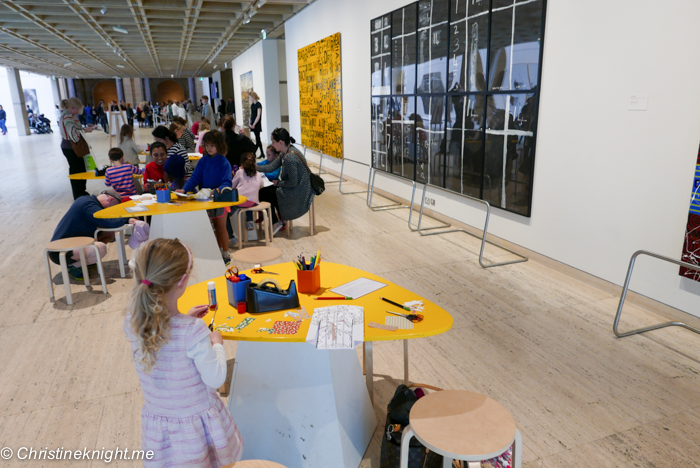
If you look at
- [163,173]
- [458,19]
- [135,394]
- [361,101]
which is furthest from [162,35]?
[135,394]

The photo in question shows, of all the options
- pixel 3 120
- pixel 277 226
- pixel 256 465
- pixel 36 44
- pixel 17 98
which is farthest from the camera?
pixel 3 120

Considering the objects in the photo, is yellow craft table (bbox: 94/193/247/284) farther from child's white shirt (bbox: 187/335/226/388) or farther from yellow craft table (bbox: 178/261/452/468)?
child's white shirt (bbox: 187/335/226/388)

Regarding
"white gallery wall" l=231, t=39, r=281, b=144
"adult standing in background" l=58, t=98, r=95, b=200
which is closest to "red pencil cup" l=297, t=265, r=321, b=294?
"adult standing in background" l=58, t=98, r=95, b=200

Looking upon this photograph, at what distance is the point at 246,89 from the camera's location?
1888 cm

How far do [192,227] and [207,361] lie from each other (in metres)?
3.07

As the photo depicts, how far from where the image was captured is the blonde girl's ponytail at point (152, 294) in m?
1.51

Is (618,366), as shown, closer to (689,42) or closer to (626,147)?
(626,147)

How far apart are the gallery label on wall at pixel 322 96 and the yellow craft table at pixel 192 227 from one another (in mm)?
5565

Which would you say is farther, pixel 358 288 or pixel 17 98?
pixel 17 98

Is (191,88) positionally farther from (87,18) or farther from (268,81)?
(87,18)

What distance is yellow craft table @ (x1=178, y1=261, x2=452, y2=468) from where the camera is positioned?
1979 millimetres

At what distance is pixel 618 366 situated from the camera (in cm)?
301

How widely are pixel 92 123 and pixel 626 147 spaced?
3484 cm

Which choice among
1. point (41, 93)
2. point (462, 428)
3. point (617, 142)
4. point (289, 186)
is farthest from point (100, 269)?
point (41, 93)
